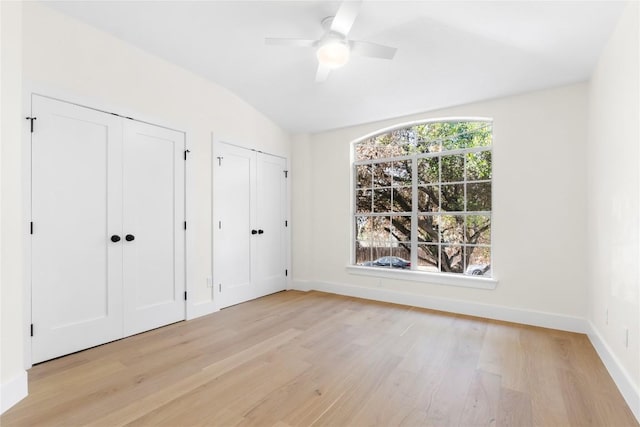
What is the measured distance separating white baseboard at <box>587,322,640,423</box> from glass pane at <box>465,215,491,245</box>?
4.17 feet

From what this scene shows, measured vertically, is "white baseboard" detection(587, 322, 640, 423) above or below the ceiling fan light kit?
below

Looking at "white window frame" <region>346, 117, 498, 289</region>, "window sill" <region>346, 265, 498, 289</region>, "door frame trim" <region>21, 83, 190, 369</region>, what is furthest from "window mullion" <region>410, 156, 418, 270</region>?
"door frame trim" <region>21, 83, 190, 369</region>

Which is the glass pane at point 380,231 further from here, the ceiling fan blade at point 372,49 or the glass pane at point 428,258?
the ceiling fan blade at point 372,49

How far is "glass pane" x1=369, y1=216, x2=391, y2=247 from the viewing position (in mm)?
4410

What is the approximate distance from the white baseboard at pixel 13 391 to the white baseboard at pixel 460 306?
3398 mm

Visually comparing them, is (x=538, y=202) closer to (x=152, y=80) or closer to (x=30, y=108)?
(x=152, y=80)

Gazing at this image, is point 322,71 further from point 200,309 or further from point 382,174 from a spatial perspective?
point 200,309

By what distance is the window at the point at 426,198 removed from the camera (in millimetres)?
3736

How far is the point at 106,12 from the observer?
2.59 meters

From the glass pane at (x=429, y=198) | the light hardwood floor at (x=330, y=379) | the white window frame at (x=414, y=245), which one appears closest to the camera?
the light hardwood floor at (x=330, y=379)

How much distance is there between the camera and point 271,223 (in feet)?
15.5

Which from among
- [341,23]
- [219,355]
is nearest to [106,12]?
[341,23]

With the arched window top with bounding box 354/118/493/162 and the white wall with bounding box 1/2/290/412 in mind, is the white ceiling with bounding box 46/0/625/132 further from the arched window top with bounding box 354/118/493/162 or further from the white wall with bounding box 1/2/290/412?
the arched window top with bounding box 354/118/493/162

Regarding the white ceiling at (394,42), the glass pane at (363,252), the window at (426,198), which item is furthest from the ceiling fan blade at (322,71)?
the glass pane at (363,252)
